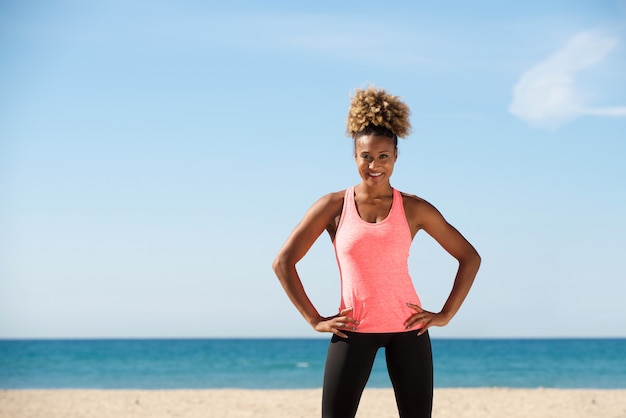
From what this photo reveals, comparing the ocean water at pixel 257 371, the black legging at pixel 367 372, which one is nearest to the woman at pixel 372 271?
the black legging at pixel 367 372

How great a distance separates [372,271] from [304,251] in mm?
354

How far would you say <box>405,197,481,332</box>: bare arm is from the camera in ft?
12.8

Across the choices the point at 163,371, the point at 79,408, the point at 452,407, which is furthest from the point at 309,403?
the point at 163,371

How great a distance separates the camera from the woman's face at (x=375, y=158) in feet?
12.5

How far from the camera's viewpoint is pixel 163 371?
34969mm

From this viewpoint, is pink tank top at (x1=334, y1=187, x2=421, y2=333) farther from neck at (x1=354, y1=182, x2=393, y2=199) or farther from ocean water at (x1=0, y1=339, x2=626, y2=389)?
ocean water at (x1=0, y1=339, x2=626, y2=389)

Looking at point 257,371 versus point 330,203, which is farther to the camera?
point 257,371

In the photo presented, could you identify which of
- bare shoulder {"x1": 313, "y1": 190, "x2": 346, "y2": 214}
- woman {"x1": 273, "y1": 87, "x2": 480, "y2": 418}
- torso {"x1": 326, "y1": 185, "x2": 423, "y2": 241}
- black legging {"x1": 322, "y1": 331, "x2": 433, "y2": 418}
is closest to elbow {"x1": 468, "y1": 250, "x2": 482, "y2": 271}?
woman {"x1": 273, "y1": 87, "x2": 480, "y2": 418}

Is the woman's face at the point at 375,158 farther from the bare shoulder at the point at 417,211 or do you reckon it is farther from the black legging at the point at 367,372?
the black legging at the point at 367,372

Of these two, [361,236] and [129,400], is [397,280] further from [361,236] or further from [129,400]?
[129,400]

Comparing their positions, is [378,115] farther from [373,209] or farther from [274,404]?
[274,404]

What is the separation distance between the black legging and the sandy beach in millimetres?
8428

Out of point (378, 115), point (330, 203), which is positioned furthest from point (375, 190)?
point (378, 115)

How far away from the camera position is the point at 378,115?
3.84 metres
